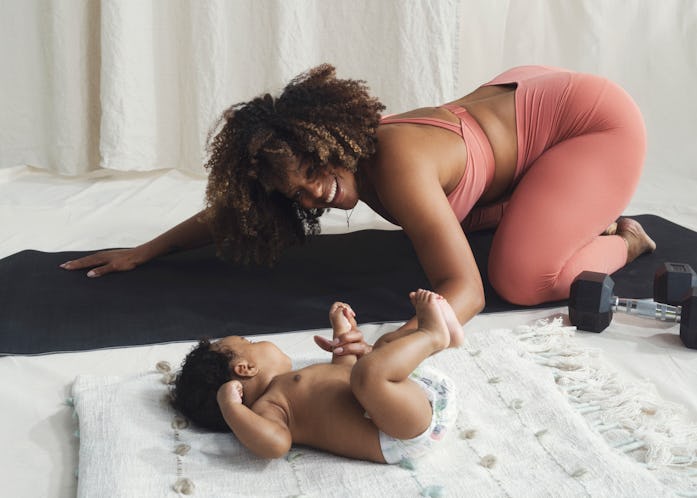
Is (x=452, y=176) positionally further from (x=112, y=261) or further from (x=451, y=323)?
(x=112, y=261)

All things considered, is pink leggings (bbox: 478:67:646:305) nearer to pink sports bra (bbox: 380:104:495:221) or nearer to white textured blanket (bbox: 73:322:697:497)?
pink sports bra (bbox: 380:104:495:221)

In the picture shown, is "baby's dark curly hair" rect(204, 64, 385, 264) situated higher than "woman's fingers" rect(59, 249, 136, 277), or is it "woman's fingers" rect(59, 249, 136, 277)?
"baby's dark curly hair" rect(204, 64, 385, 264)

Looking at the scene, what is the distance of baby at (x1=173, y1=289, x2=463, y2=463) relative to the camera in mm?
1310

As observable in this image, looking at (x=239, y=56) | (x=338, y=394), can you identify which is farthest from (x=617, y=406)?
(x=239, y=56)

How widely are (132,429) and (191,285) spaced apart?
2.50ft

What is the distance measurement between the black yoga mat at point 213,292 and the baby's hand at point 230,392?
1.68ft

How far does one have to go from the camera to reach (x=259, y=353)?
4.89 feet

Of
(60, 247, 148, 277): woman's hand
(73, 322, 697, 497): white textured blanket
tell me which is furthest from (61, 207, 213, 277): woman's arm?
(73, 322, 697, 497): white textured blanket

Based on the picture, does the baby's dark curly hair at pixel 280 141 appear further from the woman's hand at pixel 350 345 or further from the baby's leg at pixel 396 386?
the baby's leg at pixel 396 386

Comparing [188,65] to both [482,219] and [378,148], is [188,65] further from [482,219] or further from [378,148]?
[378,148]

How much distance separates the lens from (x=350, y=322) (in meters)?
1.54

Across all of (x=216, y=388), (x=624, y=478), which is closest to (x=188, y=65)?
(x=216, y=388)

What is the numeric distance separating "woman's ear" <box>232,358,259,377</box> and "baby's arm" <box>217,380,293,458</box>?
0.06m

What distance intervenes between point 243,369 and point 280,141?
0.49 metres
